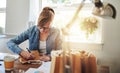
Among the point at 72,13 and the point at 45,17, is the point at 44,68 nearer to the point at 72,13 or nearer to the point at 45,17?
the point at 45,17

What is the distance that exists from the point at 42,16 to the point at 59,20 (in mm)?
858

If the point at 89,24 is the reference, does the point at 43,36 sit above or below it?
below

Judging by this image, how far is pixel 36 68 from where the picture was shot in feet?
5.01

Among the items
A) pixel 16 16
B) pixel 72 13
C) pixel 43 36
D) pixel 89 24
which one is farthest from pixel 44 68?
pixel 16 16

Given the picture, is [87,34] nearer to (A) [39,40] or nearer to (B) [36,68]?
(A) [39,40]

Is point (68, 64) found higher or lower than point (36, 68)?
higher

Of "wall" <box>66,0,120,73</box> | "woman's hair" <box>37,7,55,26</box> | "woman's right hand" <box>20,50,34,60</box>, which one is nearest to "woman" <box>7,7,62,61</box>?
"woman's hair" <box>37,7,55,26</box>

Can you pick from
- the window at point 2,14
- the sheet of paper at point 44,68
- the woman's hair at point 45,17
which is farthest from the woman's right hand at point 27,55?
the window at point 2,14

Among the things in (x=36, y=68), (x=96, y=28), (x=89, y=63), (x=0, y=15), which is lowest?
(x=36, y=68)

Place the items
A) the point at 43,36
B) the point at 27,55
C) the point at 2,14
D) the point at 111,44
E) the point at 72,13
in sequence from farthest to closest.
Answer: the point at 2,14 < the point at 72,13 < the point at 111,44 < the point at 43,36 < the point at 27,55

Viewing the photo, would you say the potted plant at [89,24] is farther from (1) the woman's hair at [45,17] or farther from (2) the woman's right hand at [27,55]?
(2) the woman's right hand at [27,55]

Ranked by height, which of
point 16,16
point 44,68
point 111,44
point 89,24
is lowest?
point 44,68

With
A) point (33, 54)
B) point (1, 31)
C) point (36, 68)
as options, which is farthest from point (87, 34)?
point (1, 31)

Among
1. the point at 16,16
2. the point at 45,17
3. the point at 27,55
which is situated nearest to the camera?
A: the point at 27,55
